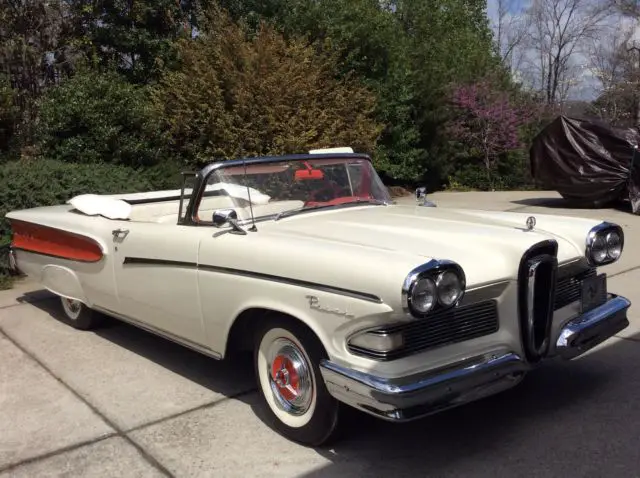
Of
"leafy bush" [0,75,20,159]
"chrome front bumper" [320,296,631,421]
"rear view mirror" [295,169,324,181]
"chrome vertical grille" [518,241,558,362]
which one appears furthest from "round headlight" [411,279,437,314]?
"leafy bush" [0,75,20,159]

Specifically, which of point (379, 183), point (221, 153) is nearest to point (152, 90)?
point (221, 153)

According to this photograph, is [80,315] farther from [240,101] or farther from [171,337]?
[240,101]

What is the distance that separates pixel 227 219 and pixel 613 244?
2196 millimetres

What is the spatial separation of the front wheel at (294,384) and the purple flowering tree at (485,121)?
44.4 ft

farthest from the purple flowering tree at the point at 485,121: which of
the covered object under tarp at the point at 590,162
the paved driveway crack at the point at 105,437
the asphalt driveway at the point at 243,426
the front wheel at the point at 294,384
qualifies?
the front wheel at the point at 294,384

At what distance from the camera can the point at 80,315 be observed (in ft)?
17.2

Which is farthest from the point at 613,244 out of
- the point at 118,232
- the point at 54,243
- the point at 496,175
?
the point at 496,175

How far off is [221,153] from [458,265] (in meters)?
8.67

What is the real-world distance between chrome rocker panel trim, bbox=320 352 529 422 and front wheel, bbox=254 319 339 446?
19 cm

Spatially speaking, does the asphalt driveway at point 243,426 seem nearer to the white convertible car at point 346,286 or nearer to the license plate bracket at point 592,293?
the white convertible car at point 346,286

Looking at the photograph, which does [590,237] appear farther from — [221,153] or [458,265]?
[221,153]

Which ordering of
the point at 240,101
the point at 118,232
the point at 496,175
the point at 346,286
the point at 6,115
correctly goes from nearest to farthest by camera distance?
the point at 346,286 < the point at 118,232 < the point at 6,115 < the point at 240,101 < the point at 496,175

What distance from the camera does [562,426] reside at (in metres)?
3.29

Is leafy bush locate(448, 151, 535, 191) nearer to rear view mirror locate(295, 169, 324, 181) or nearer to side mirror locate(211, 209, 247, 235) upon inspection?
rear view mirror locate(295, 169, 324, 181)
